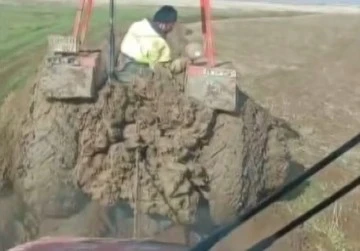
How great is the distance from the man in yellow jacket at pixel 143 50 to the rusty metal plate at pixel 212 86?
0.22m

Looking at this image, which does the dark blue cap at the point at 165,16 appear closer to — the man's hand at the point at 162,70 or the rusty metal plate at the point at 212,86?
the man's hand at the point at 162,70

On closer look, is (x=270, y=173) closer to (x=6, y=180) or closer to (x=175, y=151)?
(x=175, y=151)

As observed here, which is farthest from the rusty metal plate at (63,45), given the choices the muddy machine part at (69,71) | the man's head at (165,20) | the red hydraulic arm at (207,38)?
the red hydraulic arm at (207,38)

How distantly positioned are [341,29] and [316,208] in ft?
24.1

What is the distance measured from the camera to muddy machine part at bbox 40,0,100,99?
5.41 meters

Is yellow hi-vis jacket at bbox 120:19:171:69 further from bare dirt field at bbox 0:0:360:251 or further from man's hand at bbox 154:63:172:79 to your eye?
bare dirt field at bbox 0:0:360:251

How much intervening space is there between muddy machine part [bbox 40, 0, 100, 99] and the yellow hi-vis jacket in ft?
0.74

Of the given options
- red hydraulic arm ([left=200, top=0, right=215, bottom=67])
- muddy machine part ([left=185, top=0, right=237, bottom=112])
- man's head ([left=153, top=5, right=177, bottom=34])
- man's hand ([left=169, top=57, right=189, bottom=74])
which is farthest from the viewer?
man's head ([left=153, top=5, right=177, bottom=34])

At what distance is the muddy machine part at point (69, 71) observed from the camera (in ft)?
17.7

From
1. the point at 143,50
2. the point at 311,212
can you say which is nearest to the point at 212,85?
the point at 143,50

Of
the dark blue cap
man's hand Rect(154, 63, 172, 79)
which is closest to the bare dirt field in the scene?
the dark blue cap

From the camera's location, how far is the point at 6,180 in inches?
234

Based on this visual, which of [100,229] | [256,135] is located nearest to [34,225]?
[100,229]

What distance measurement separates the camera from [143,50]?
5.93 meters
